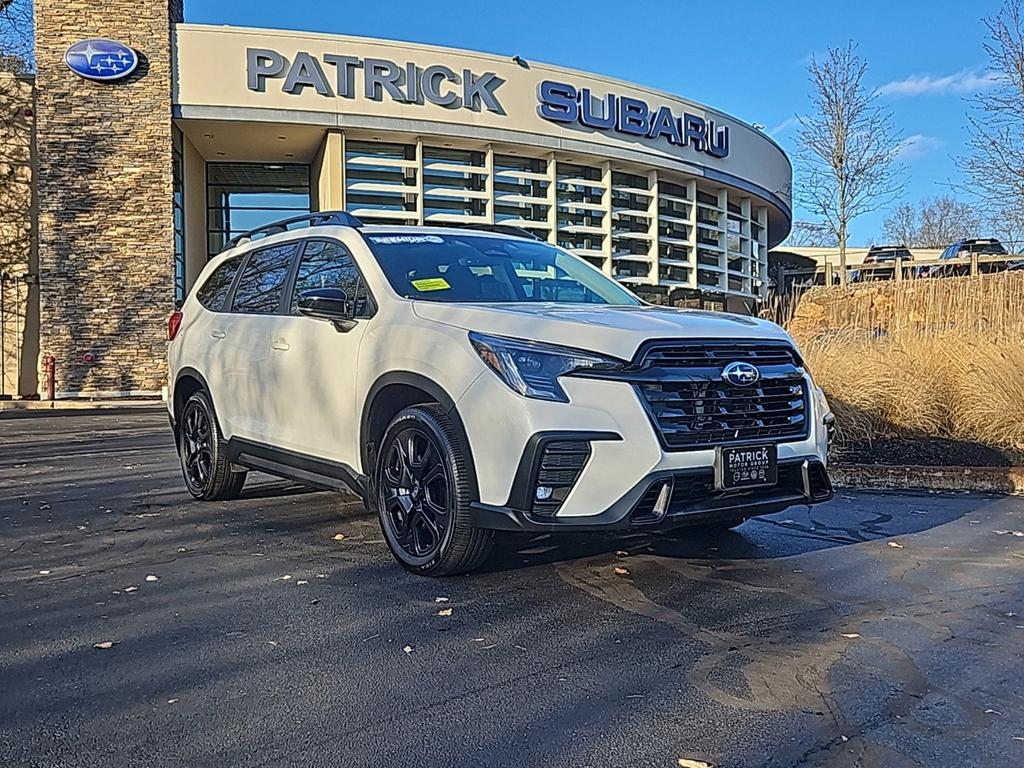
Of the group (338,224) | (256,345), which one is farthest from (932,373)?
(256,345)

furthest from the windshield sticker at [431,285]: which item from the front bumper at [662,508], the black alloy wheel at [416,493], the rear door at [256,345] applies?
the front bumper at [662,508]

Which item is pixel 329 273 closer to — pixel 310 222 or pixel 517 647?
pixel 310 222

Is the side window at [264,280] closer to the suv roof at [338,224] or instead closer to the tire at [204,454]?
the suv roof at [338,224]

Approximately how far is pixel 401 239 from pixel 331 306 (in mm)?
723

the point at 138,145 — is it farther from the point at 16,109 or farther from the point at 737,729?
the point at 737,729

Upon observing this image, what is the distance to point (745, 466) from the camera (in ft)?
13.5

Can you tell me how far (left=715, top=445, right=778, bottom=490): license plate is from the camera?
13.3ft

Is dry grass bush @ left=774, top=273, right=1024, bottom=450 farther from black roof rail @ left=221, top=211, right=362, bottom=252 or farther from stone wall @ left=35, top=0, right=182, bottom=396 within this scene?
stone wall @ left=35, top=0, right=182, bottom=396

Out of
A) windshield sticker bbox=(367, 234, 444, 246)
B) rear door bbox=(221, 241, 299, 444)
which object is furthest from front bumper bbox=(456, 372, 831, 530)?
rear door bbox=(221, 241, 299, 444)

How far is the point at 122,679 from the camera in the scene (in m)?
3.23

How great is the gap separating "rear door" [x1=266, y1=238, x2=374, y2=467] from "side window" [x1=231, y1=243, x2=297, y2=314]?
0.18 m

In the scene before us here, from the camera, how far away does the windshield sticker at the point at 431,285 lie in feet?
16.1

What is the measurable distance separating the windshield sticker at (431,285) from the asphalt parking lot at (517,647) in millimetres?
1451

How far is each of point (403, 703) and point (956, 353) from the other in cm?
724
